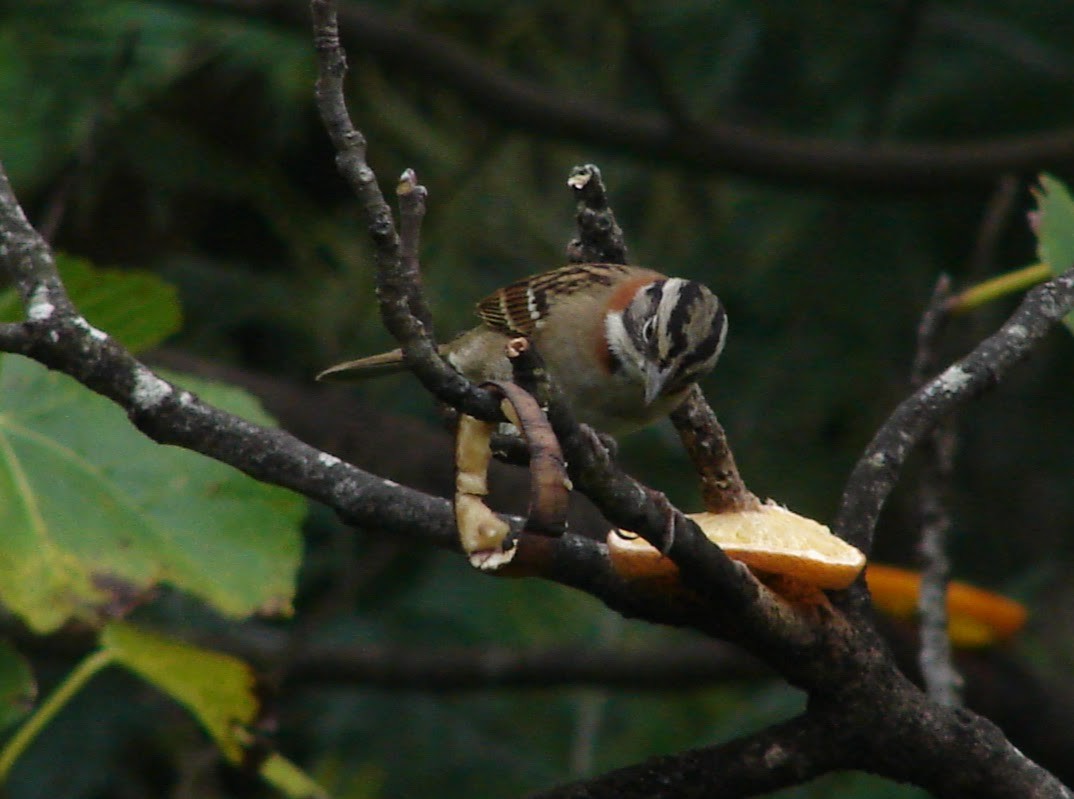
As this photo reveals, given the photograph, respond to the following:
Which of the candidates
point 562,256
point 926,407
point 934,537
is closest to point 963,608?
point 934,537

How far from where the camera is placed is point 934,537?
2604mm

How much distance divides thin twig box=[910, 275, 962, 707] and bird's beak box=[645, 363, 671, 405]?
44 centimetres

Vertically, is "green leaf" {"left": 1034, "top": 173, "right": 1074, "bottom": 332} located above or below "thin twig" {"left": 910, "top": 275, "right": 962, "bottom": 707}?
above

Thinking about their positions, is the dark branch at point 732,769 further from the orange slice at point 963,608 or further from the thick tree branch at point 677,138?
the thick tree branch at point 677,138

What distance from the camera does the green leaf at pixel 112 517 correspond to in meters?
2.53

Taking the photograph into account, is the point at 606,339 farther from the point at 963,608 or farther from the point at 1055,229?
the point at 963,608

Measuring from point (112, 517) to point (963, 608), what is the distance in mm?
2367

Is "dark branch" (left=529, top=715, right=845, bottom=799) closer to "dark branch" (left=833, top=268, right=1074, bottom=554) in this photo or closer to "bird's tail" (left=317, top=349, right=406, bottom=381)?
"dark branch" (left=833, top=268, right=1074, bottom=554)

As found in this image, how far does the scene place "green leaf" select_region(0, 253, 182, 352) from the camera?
2.80 metres

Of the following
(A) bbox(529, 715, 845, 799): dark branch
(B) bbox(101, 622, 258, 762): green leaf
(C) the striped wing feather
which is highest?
(A) bbox(529, 715, 845, 799): dark branch

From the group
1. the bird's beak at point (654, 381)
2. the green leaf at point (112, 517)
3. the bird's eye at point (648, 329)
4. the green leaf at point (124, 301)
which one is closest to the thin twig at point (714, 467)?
the bird's beak at point (654, 381)

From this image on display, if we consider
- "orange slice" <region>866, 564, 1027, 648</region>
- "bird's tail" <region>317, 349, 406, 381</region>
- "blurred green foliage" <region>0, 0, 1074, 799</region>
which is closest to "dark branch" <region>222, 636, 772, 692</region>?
"blurred green foliage" <region>0, 0, 1074, 799</region>

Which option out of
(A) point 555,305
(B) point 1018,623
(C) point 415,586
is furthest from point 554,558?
(C) point 415,586

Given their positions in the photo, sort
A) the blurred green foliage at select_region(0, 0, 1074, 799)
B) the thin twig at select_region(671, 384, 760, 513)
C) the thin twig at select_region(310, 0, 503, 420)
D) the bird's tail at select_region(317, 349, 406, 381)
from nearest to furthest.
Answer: the thin twig at select_region(310, 0, 503, 420) < the thin twig at select_region(671, 384, 760, 513) < the bird's tail at select_region(317, 349, 406, 381) < the blurred green foliage at select_region(0, 0, 1074, 799)
